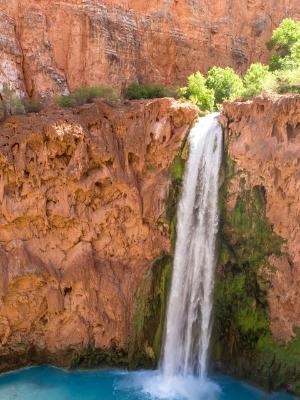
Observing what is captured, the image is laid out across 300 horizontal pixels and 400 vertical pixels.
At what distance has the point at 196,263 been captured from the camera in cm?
1603

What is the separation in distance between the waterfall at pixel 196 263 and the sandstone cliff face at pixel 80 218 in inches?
29.8

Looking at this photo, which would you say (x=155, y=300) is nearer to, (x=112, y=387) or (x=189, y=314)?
(x=189, y=314)

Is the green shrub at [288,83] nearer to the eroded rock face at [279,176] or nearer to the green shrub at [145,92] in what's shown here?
the eroded rock face at [279,176]

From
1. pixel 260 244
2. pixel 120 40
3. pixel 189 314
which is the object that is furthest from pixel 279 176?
pixel 120 40

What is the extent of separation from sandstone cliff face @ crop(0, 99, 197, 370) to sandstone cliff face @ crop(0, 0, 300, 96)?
4820 mm

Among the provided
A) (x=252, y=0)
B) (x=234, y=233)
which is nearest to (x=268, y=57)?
(x=252, y=0)

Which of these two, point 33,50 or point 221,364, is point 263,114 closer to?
point 221,364

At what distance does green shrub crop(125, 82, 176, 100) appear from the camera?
21375mm

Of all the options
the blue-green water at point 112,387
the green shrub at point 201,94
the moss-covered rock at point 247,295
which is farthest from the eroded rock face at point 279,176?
the green shrub at point 201,94

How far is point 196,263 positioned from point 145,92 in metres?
8.68

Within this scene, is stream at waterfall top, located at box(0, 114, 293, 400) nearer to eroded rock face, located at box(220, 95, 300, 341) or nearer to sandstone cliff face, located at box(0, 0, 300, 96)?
eroded rock face, located at box(220, 95, 300, 341)

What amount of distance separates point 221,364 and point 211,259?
332 cm

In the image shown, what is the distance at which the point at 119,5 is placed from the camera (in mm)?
22500

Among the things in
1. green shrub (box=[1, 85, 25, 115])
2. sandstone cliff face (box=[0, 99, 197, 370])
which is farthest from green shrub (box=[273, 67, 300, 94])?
green shrub (box=[1, 85, 25, 115])
